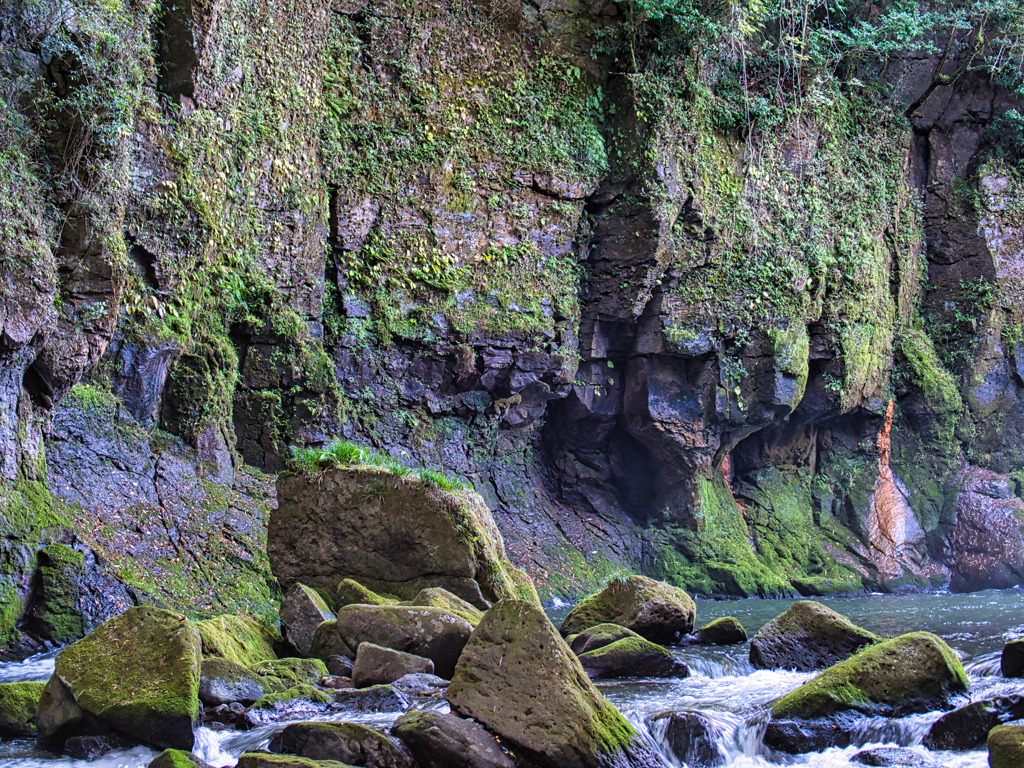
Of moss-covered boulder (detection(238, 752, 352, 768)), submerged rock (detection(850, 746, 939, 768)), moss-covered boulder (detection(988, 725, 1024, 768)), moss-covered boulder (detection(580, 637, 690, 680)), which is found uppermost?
moss-covered boulder (detection(988, 725, 1024, 768))

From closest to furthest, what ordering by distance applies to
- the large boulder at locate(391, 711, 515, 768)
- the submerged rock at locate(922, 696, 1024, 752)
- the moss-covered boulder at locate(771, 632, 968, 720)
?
the large boulder at locate(391, 711, 515, 768)
the submerged rock at locate(922, 696, 1024, 752)
the moss-covered boulder at locate(771, 632, 968, 720)

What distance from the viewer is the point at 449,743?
454 cm

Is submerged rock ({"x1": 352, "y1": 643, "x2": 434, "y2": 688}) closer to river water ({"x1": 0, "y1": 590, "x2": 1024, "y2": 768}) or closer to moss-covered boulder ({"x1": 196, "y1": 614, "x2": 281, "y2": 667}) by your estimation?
river water ({"x1": 0, "y1": 590, "x2": 1024, "y2": 768})

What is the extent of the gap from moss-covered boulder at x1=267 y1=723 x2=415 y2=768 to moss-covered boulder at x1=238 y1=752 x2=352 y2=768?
25 centimetres

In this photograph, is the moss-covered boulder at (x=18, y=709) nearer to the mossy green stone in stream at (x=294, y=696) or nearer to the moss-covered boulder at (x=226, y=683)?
the moss-covered boulder at (x=226, y=683)

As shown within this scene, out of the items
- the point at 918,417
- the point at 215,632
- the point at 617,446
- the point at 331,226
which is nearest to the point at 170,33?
the point at 331,226

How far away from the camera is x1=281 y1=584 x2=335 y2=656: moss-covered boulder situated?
719cm

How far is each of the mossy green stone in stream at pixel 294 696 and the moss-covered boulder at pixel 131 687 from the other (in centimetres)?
52

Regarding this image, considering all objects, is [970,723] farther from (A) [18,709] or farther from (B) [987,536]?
(B) [987,536]

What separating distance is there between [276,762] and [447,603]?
323cm

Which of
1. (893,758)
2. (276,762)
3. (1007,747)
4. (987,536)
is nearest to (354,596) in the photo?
(276,762)

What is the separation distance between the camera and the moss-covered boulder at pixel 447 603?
7.09 metres

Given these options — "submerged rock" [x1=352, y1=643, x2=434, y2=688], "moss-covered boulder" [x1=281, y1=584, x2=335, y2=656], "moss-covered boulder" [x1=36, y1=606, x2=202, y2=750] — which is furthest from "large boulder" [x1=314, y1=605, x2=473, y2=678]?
"moss-covered boulder" [x1=36, y1=606, x2=202, y2=750]

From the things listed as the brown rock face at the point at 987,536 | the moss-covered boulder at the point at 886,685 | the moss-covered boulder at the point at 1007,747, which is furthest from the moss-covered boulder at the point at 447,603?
the brown rock face at the point at 987,536
